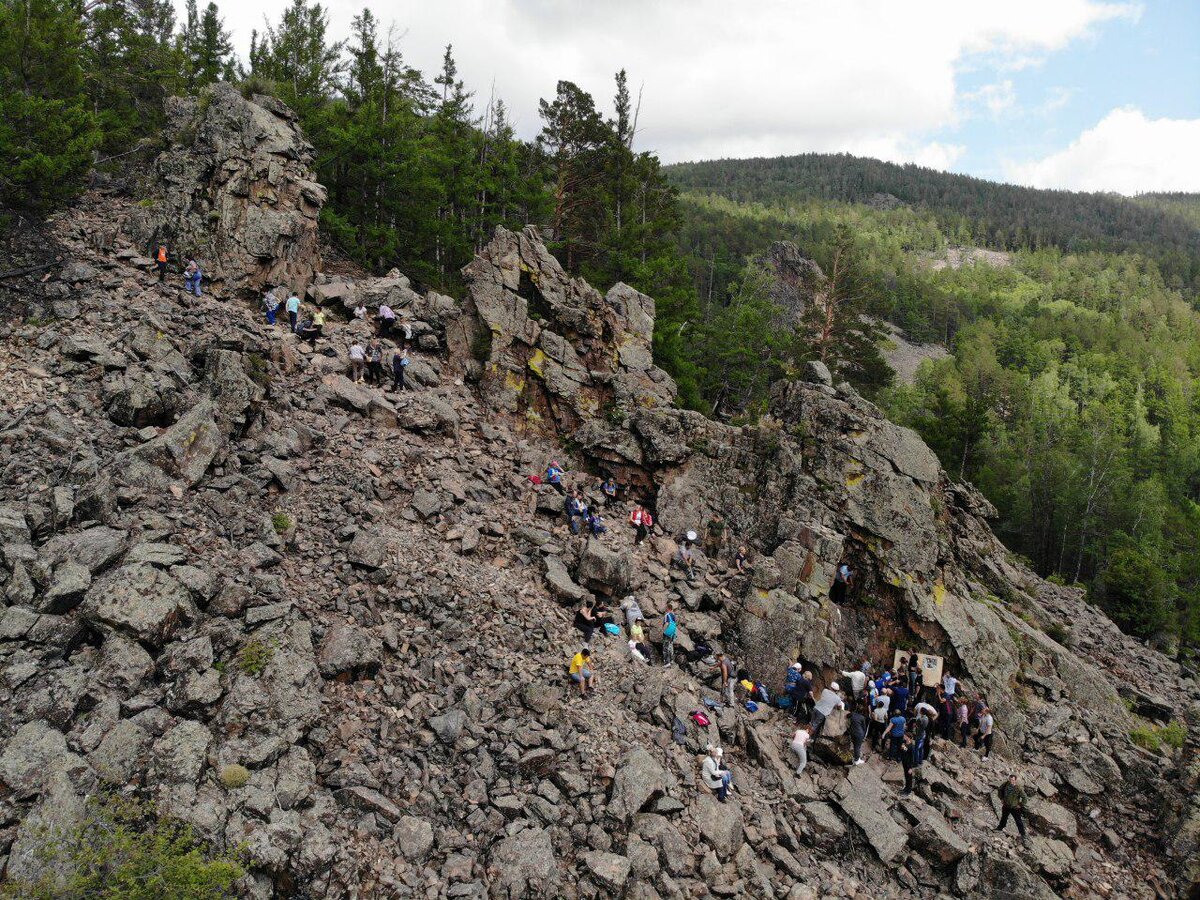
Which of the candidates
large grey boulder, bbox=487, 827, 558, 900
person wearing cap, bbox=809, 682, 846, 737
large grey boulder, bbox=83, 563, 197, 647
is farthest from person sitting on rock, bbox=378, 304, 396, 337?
person wearing cap, bbox=809, 682, 846, 737

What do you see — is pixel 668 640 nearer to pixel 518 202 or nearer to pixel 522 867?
pixel 522 867

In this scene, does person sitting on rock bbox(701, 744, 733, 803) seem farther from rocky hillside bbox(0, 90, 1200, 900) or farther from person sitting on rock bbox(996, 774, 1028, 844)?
person sitting on rock bbox(996, 774, 1028, 844)

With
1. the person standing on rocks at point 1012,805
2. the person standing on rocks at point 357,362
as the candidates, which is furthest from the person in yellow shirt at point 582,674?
the person standing on rocks at point 357,362

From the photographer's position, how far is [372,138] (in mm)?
31406

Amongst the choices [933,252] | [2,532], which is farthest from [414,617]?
[933,252]

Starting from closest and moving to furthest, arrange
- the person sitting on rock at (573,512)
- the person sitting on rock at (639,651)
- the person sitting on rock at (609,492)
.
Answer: the person sitting on rock at (639,651) → the person sitting on rock at (573,512) → the person sitting on rock at (609,492)

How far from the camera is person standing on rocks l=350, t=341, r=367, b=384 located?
21203 mm

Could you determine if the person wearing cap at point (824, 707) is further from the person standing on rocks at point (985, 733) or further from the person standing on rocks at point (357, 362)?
the person standing on rocks at point (357, 362)

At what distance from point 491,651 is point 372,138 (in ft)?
95.4

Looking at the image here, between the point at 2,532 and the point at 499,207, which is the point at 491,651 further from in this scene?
the point at 499,207

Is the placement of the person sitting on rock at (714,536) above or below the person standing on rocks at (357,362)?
below

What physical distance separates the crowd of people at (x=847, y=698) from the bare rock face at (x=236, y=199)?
15828mm

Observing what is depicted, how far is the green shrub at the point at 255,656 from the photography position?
449 inches

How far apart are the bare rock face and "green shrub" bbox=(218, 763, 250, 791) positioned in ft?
60.3
